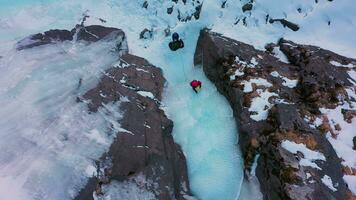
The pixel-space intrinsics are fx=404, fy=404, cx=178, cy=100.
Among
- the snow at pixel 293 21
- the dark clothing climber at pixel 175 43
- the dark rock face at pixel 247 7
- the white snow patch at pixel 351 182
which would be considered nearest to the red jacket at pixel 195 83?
the dark clothing climber at pixel 175 43

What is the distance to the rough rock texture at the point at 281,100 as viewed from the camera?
21.9ft

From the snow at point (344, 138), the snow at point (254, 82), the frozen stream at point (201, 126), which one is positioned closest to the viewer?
the snow at point (344, 138)

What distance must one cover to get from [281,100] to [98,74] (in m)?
3.96

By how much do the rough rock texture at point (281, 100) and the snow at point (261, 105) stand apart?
20 mm

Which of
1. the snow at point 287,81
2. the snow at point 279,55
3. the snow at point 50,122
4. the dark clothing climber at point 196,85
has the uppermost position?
the snow at point 279,55

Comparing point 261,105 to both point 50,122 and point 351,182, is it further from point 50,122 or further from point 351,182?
point 50,122

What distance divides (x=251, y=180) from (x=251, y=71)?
266 cm

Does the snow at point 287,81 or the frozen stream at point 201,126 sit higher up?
the snow at point 287,81

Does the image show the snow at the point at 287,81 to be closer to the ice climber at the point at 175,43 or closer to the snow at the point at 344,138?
the snow at the point at 344,138

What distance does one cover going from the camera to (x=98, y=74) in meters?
8.92

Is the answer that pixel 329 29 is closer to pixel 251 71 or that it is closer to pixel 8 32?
pixel 251 71

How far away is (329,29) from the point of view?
10.4m

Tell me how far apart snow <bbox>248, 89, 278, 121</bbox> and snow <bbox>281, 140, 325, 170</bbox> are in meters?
0.93

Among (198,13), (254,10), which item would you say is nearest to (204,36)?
(198,13)
